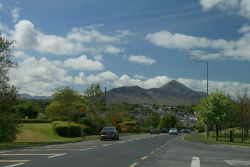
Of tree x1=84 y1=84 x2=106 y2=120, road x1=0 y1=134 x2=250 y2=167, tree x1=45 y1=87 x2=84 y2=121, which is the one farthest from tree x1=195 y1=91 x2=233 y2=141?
tree x1=45 y1=87 x2=84 y2=121

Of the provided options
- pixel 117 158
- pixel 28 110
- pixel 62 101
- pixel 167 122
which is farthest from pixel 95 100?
pixel 167 122

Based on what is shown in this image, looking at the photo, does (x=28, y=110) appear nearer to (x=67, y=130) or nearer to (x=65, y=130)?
(x=65, y=130)

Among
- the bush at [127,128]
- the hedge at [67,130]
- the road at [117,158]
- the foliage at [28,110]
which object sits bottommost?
the road at [117,158]

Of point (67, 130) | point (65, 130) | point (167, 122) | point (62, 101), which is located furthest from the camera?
point (167, 122)

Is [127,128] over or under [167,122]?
under

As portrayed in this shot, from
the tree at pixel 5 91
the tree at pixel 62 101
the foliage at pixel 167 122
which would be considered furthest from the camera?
the foliage at pixel 167 122

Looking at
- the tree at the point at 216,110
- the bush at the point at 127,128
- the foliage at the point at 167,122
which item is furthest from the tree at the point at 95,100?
the foliage at the point at 167,122

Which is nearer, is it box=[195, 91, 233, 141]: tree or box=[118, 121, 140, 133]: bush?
box=[195, 91, 233, 141]: tree

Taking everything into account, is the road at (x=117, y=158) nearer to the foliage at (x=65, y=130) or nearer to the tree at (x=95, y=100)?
the foliage at (x=65, y=130)

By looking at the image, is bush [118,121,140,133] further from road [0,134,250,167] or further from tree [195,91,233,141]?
road [0,134,250,167]

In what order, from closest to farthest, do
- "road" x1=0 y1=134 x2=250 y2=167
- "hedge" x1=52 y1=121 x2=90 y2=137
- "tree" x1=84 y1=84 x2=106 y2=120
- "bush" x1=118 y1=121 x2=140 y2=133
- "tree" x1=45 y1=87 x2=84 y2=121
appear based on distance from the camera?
"road" x1=0 y1=134 x2=250 y2=167, "hedge" x1=52 y1=121 x2=90 y2=137, "tree" x1=84 y1=84 x2=106 y2=120, "tree" x1=45 y1=87 x2=84 y2=121, "bush" x1=118 y1=121 x2=140 y2=133

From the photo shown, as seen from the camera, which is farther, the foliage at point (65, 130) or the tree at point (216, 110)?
the foliage at point (65, 130)

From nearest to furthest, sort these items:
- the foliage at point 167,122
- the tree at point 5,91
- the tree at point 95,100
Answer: the tree at point 5,91, the tree at point 95,100, the foliage at point 167,122

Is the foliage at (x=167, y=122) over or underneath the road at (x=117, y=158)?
over
